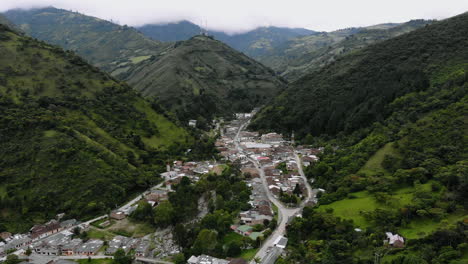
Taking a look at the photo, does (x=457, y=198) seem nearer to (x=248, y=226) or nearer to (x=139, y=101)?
(x=248, y=226)

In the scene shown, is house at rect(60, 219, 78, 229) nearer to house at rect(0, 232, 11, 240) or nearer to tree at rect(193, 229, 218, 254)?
house at rect(0, 232, 11, 240)

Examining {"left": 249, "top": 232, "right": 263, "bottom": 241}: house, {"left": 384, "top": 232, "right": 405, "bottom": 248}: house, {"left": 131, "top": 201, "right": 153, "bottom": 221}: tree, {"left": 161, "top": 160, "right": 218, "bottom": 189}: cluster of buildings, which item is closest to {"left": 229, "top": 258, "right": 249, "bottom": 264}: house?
A: {"left": 249, "top": 232, "right": 263, "bottom": 241}: house

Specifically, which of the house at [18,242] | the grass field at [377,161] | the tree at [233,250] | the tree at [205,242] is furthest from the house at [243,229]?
the house at [18,242]

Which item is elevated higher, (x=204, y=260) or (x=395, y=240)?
(x=395, y=240)

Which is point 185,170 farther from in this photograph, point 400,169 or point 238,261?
point 400,169

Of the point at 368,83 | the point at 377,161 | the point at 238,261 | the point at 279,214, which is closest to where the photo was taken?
the point at 238,261

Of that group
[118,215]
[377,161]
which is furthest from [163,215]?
[377,161]
